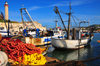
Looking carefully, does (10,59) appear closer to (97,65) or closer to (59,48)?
(97,65)

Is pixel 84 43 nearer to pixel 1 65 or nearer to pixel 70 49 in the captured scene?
pixel 70 49

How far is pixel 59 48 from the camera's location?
1988cm

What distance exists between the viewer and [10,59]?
4.68 meters

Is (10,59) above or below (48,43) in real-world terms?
above

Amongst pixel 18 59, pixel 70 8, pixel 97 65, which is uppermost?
pixel 70 8

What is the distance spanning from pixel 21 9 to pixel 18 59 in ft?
78.8

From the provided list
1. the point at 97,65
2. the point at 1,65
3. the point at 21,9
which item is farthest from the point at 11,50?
the point at 21,9

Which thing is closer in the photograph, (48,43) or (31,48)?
(31,48)

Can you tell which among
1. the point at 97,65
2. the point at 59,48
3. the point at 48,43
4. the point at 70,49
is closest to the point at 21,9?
the point at 48,43

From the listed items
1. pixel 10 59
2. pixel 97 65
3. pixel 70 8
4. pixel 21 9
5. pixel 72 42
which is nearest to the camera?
pixel 10 59

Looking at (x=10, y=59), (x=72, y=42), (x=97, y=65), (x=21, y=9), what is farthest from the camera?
(x=21, y=9)

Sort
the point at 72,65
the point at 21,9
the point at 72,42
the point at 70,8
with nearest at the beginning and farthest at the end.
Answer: the point at 72,65, the point at 72,42, the point at 70,8, the point at 21,9

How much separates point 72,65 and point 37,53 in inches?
83.5

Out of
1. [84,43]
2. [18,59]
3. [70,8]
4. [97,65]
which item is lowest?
[97,65]
